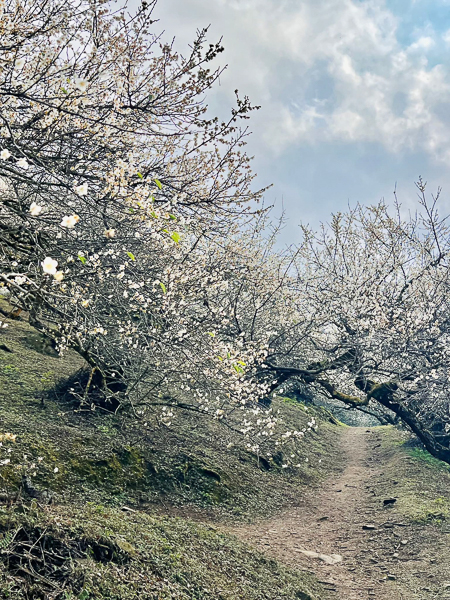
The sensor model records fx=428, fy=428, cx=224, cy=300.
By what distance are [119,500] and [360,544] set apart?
4998mm

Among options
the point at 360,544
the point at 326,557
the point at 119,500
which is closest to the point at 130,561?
the point at 119,500

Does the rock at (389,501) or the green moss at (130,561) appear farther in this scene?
the rock at (389,501)

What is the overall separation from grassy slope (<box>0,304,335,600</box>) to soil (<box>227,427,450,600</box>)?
57cm

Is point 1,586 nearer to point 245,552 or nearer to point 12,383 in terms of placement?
point 245,552

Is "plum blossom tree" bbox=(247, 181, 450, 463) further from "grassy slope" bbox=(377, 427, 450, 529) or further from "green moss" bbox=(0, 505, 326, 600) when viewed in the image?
"green moss" bbox=(0, 505, 326, 600)

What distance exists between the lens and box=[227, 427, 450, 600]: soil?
6.77m

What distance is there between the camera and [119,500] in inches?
270

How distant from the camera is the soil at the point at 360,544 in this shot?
22.2 feet

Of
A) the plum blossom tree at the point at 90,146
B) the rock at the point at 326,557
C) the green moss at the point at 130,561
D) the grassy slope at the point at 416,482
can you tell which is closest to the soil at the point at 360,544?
the rock at the point at 326,557

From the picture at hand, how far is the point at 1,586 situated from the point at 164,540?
2.45m

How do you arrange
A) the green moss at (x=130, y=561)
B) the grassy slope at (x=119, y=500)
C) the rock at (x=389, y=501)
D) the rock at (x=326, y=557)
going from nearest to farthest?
the green moss at (x=130, y=561) < the grassy slope at (x=119, y=500) < the rock at (x=326, y=557) < the rock at (x=389, y=501)

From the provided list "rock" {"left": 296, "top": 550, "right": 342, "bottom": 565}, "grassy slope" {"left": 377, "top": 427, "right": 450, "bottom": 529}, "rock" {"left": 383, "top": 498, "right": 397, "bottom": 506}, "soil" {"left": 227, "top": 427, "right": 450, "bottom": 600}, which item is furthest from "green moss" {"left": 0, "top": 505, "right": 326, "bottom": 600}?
"rock" {"left": 383, "top": 498, "right": 397, "bottom": 506}

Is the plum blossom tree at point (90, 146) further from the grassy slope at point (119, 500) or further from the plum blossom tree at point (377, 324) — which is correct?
the plum blossom tree at point (377, 324)

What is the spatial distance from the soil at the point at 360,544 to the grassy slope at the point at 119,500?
57 cm
